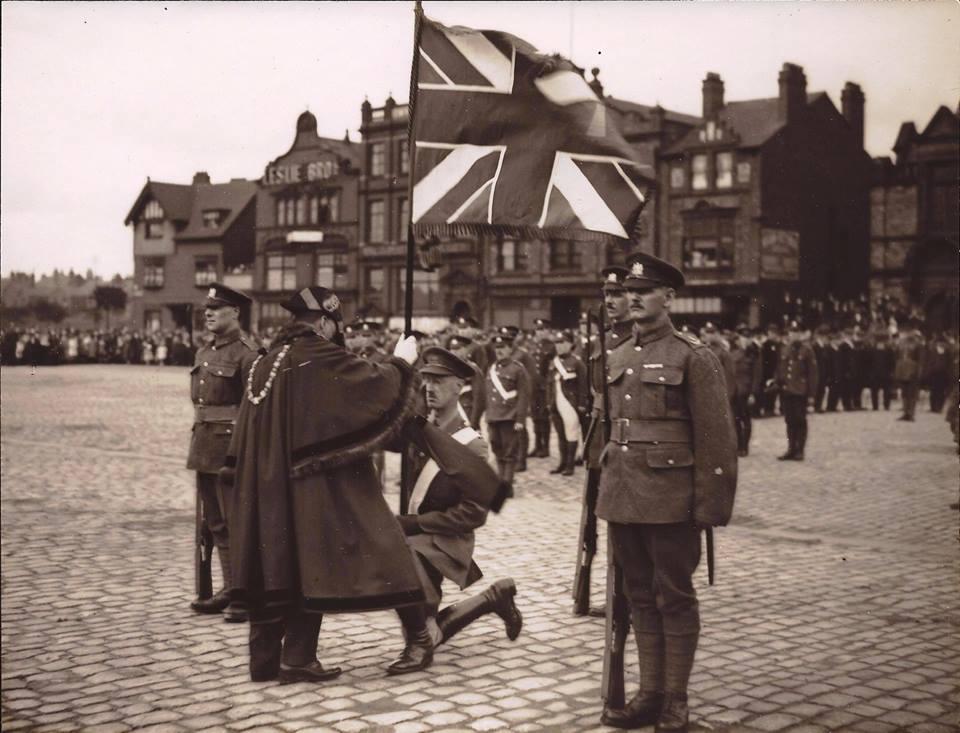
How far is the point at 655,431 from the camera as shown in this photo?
5172 mm

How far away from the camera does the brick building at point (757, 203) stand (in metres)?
43.9

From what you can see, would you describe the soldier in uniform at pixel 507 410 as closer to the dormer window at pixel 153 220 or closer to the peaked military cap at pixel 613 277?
the peaked military cap at pixel 613 277

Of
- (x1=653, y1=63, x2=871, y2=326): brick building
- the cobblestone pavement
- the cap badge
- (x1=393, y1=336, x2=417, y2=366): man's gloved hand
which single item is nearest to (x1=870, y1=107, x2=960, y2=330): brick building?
(x1=653, y1=63, x2=871, y2=326): brick building

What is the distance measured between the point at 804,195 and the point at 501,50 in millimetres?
41892

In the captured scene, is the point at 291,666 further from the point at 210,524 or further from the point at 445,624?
the point at 210,524

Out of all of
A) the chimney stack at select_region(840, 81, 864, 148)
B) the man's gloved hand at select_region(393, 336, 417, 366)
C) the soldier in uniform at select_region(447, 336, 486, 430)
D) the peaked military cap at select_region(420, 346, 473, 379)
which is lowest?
the soldier in uniform at select_region(447, 336, 486, 430)

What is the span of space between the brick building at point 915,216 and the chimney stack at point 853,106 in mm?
2692

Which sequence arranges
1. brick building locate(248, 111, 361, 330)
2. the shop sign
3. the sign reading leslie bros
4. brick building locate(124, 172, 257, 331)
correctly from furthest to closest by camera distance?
brick building locate(124, 172, 257, 331), the sign reading leslie bros, brick building locate(248, 111, 361, 330), the shop sign

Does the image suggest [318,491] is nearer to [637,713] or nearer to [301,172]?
[637,713]

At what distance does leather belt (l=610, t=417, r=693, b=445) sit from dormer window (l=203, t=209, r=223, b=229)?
65.4m

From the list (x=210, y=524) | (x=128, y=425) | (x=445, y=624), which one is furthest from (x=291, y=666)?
(x=128, y=425)

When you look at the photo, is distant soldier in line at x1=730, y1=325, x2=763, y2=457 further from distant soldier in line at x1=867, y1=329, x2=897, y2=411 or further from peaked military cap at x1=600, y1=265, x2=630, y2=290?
peaked military cap at x1=600, y1=265, x2=630, y2=290

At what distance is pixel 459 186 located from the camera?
715cm

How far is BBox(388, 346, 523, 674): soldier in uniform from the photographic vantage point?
247 inches
